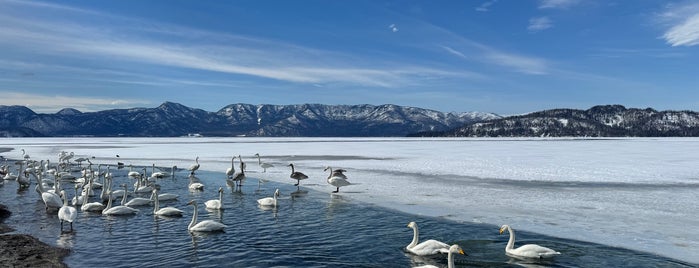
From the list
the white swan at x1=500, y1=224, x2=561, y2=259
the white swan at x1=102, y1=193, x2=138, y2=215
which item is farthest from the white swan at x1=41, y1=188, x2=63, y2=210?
the white swan at x1=500, y1=224, x2=561, y2=259

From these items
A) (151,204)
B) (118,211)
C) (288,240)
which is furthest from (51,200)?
(288,240)

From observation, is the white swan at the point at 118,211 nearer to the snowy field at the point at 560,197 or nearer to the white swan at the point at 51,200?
the white swan at the point at 51,200

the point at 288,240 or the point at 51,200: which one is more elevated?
the point at 51,200

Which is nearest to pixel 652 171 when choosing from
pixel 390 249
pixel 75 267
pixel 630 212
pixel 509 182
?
pixel 509 182

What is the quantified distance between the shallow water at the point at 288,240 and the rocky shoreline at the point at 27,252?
339 millimetres

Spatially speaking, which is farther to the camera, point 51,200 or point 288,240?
point 51,200

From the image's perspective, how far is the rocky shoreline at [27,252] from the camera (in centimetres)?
1041

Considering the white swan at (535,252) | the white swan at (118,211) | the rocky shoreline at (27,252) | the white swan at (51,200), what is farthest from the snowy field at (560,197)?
the white swan at (51,200)

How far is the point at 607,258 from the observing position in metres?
11.0

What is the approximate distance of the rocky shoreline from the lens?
10406mm

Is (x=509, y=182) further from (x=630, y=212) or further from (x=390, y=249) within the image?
(x=390, y=249)

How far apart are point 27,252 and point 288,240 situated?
5857 millimetres

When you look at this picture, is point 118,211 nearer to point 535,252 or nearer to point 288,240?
point 288,240

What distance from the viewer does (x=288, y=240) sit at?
1308cm
